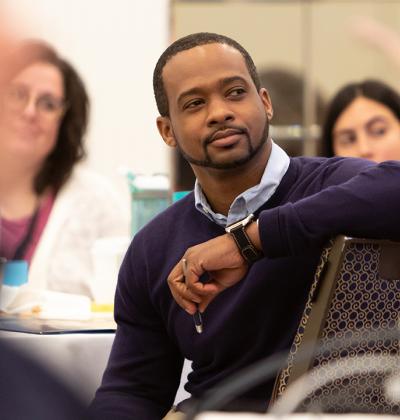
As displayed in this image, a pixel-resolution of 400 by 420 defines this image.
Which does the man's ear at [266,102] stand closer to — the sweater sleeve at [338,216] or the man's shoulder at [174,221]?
the man's shoulder at [174,221]

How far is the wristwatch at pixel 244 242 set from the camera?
1.46 metres

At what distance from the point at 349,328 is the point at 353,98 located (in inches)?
79.4

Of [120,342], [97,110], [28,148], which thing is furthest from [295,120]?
→ [120,342]

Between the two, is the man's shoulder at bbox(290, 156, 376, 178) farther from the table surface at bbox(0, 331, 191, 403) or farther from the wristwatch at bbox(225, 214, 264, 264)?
the table surface at bbox(0, 331, 191, 403)

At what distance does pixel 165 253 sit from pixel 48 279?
1340 mm

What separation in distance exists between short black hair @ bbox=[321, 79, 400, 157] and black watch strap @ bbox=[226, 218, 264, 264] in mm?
1840

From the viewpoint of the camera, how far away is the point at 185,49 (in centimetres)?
168

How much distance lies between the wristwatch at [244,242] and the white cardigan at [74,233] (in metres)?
1.44

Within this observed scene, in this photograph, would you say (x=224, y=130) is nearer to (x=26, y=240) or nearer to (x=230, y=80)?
(x=230, y=80)

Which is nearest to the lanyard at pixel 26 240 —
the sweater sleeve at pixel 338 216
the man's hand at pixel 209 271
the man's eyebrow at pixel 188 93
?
the man's eyebrow at pixel 188 93

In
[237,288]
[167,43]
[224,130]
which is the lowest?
[167,43]

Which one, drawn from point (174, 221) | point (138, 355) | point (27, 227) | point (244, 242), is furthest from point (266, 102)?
point (27, 227)

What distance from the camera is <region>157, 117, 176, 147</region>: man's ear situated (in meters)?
1.81

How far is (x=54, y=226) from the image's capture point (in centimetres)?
304
